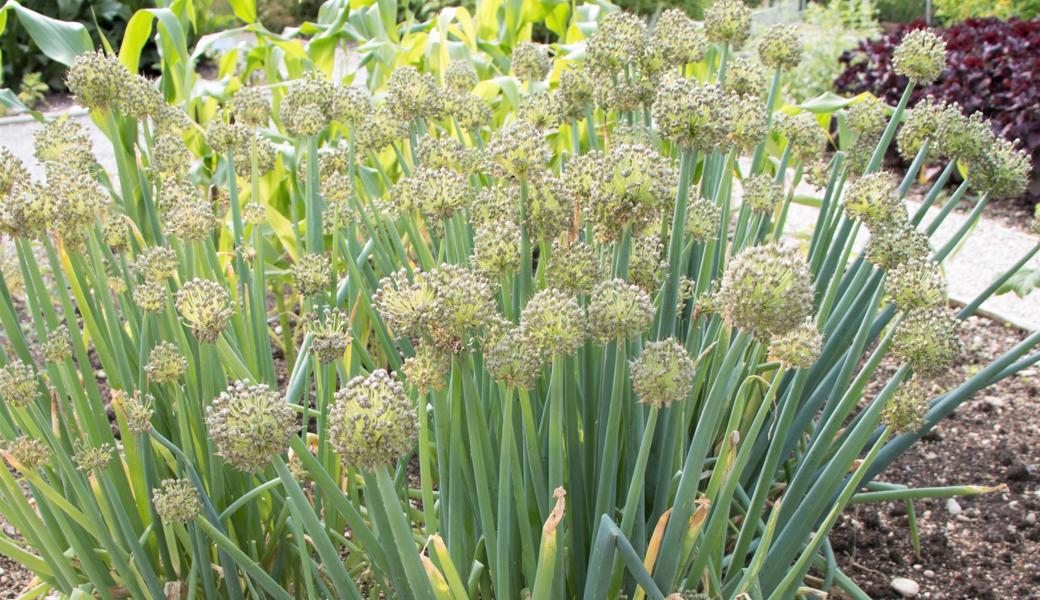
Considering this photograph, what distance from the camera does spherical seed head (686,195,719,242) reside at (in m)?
1.69

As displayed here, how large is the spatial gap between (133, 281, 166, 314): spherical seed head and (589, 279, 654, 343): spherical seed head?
0.83m

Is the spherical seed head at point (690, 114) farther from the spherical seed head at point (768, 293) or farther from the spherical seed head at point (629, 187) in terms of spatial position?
the spherical seed head at point (768, 293)

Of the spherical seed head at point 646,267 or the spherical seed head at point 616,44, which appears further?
the spherical seed head at point 616,44

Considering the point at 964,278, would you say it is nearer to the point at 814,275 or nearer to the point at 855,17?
the point at 814,275

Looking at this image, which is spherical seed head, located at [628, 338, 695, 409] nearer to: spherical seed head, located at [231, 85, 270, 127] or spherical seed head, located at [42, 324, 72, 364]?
spherical seed head, located at [42, 324, 72, 364]

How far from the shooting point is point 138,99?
1874 millimetres

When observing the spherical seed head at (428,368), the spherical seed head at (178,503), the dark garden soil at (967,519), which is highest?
the spherical seed head at (428,368)

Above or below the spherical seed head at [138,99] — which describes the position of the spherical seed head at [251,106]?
below

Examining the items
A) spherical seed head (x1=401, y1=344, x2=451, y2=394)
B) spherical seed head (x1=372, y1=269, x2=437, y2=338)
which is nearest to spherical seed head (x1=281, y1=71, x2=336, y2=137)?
spherical seed head (x1=401, y1=344, x2=451, y2=394)

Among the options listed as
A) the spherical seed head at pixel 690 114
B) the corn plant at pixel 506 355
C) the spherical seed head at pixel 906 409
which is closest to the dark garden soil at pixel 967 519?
the corn plant at pixel 506 355

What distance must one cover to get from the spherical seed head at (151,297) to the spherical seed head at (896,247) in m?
1.20

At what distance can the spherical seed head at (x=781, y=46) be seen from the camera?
7.07 ft

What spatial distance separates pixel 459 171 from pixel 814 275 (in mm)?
1019

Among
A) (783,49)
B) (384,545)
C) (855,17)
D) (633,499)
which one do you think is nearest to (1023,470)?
(783,49)
